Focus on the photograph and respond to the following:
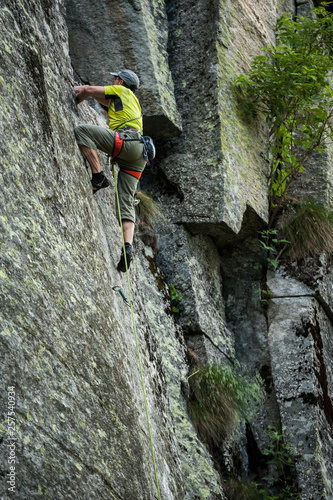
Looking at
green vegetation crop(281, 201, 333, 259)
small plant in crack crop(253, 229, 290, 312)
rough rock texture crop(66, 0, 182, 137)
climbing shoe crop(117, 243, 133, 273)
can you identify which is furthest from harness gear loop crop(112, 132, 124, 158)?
green vegetation crop(281, 201, 333, 259)

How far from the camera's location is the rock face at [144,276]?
3668mm

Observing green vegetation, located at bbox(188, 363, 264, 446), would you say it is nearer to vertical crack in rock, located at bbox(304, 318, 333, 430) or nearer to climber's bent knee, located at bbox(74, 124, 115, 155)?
vertical crack in rock, located at bbox(304, 318, 333, 430)

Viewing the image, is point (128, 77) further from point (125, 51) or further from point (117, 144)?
point (125, 51)

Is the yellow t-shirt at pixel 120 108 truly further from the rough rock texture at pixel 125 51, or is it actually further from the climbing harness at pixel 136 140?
the rough rock texture at pixel 125 51

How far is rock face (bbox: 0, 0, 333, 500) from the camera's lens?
12.0 feet

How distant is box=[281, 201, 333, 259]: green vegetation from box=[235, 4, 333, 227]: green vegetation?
1.22 ft

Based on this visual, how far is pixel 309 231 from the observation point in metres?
9.61

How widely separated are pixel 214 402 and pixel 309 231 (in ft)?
11.5

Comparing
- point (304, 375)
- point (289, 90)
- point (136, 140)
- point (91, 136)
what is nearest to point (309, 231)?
point (289, 90)

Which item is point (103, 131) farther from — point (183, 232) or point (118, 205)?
point (183, 232)

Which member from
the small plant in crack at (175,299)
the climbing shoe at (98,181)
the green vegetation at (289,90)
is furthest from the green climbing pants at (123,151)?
the green vegetation at (289,90)

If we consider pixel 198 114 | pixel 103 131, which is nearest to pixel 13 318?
pixel 103 131

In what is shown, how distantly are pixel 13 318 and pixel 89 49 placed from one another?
6.71 m

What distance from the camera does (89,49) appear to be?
923 centimetres
